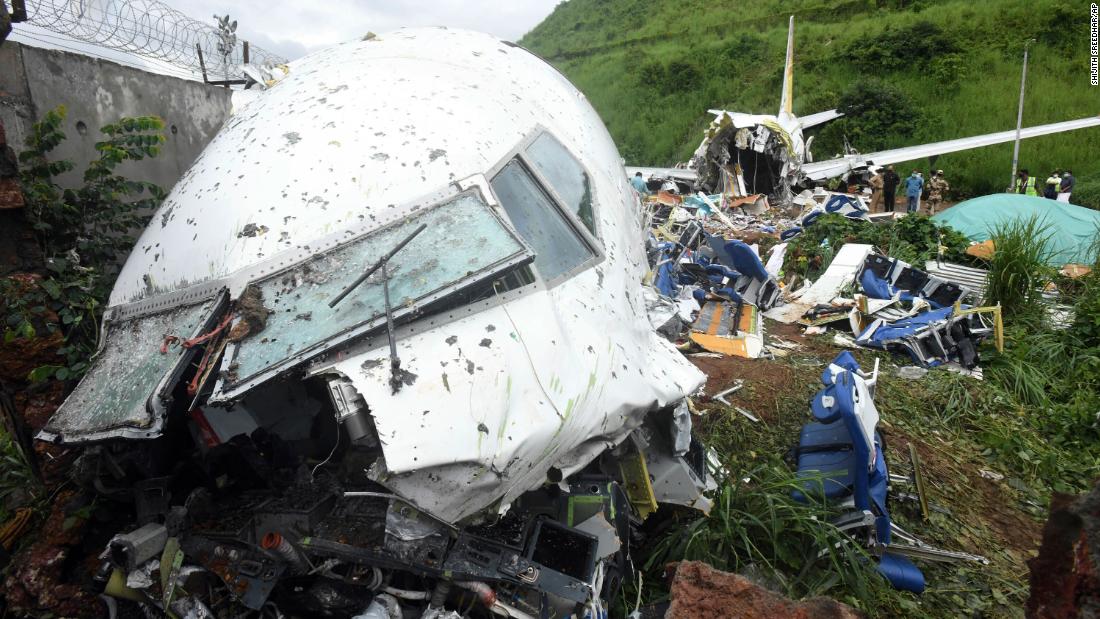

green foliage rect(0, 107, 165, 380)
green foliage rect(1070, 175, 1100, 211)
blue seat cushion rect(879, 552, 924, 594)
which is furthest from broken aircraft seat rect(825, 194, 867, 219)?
green foliage rect(0, 107, 165, 380)

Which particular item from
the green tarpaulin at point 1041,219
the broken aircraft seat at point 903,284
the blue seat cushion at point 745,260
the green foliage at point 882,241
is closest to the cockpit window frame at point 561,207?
the blue seat cushion at point 745,260

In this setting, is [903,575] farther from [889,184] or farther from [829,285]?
[889,184]

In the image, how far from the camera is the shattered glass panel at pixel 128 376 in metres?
2.14

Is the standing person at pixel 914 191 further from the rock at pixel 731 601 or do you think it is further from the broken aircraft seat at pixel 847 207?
the rock at pixel 731 601

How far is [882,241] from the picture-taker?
923 cm

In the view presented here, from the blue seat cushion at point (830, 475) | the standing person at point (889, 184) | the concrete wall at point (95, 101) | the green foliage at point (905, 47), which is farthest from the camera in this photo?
the green foliage at point (905, 47)

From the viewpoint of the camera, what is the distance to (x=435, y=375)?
194 centimetres

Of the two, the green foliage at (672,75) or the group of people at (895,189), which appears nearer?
the group of people at (895,189)

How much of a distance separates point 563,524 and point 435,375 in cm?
90

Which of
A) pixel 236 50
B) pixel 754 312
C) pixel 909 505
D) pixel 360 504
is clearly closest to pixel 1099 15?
pixel 754 312

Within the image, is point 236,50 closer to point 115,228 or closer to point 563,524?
point 115,228

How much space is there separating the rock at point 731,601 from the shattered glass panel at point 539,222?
128 centimetres

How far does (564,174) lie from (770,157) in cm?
1478

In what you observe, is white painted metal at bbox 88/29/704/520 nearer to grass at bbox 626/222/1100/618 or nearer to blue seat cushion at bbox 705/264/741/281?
grass at bbox 626/222/1100/618
